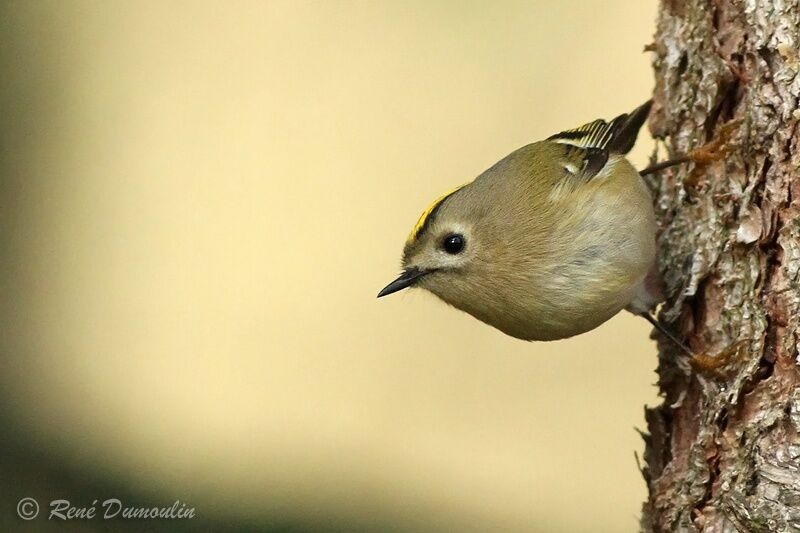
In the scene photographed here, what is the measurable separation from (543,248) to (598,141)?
533 mm

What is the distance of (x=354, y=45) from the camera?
521 cm

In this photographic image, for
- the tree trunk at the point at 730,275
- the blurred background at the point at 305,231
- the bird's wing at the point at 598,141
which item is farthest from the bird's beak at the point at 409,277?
the blurred background at the point at 305,231

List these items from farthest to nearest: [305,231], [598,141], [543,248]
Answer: [305,231] → [598,141] → [543,248]

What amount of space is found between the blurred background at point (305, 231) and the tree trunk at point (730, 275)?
188 centimetres

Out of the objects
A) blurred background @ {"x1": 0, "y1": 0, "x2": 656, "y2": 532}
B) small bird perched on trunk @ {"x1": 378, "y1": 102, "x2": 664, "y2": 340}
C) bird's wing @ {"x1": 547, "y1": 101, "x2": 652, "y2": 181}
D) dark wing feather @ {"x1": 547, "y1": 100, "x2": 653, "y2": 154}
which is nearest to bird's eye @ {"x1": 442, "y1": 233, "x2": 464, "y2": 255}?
small bird perched on trunk @ {"x1": 378, "y1": 102, "x2": 664, "y2": 340}

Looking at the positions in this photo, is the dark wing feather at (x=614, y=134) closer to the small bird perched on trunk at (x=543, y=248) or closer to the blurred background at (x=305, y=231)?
the small bird perched on trunk at (x=543, y=248)

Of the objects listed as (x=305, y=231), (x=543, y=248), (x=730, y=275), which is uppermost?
(x=305, y=231)

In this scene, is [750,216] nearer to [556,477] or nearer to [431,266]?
[431,266]

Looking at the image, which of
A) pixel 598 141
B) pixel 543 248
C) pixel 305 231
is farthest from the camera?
pixel 305 231

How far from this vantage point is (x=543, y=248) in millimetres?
2389

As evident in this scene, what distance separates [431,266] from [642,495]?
8.95ft

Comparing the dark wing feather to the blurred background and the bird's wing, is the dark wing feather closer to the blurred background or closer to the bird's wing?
the bird's wing

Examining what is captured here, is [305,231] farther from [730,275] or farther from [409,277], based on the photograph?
[730,275]

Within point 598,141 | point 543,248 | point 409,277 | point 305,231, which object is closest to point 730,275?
point 543,248
